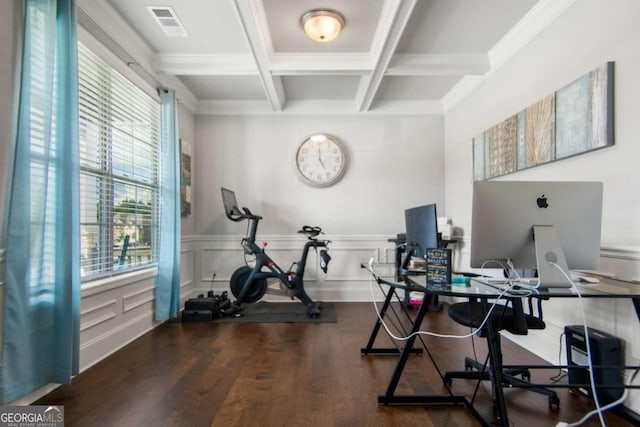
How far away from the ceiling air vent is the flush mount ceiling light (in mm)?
1029

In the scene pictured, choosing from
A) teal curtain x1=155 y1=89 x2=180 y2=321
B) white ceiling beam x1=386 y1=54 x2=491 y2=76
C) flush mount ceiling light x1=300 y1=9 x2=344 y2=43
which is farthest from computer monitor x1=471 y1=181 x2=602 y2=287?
teal curtain x1=155 y1=89 x2=180 y2=321

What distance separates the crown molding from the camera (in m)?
2.22

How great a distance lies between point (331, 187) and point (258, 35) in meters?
2.12

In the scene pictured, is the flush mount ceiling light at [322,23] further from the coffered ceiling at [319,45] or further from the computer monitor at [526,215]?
the computer monitor at [526,215]

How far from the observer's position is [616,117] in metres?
1.77

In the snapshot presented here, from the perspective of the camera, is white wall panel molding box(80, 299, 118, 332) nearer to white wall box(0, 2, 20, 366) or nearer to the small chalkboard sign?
white wall box(0, 2, 20, 366)

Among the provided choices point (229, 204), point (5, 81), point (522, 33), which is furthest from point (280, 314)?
point (522, 33)

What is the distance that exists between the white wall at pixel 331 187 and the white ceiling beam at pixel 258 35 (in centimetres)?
93

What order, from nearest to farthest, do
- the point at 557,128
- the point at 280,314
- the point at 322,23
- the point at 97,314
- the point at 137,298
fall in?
the point at 557,128 → the point at 97,314 → the point at 322,23 → the point at 137,298 → the point at 280,314

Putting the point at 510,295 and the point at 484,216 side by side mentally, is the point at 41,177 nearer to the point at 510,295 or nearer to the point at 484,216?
the point at 484,216

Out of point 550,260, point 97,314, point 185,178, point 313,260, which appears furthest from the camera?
point 313,260

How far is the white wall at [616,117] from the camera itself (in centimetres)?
170

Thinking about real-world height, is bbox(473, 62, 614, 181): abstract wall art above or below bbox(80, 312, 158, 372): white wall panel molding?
above

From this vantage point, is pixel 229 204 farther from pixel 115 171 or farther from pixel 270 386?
pixel 270 386
